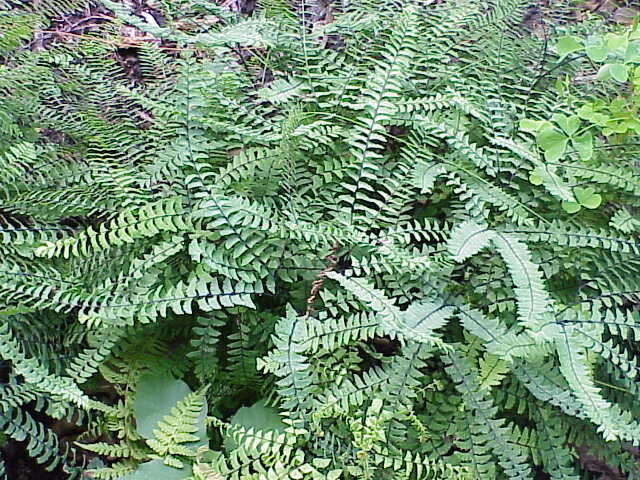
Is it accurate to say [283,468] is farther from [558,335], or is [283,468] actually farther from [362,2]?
[362,2]

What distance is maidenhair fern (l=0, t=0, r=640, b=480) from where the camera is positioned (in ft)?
4.37

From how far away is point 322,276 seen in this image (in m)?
1.46

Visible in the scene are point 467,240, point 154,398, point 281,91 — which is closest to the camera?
point 467,240

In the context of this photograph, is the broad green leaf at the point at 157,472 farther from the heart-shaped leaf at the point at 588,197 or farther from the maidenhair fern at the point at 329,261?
the heart-shaped leaf at the point at 588,197

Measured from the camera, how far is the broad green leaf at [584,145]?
4.80 ft

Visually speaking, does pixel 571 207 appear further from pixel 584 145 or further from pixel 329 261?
pixel 329 261

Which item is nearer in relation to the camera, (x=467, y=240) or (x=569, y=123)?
(x=467, y=240)

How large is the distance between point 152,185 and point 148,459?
2.13ft

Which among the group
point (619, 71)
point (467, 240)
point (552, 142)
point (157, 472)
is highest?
point (619, 71)

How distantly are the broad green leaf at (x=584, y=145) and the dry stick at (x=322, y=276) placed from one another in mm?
617

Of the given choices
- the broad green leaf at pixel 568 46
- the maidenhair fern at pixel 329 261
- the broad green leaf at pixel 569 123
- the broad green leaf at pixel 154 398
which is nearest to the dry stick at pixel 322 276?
the maidenhair fern at pixel 329 261

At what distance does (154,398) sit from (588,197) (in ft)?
3.73

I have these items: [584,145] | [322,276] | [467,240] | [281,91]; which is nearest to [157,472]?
[322,276]

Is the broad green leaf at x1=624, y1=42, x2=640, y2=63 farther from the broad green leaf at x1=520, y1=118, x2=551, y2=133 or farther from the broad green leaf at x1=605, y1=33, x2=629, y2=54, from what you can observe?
the broad green leaf at x1=520, y1=118, x2=551, y2=133
